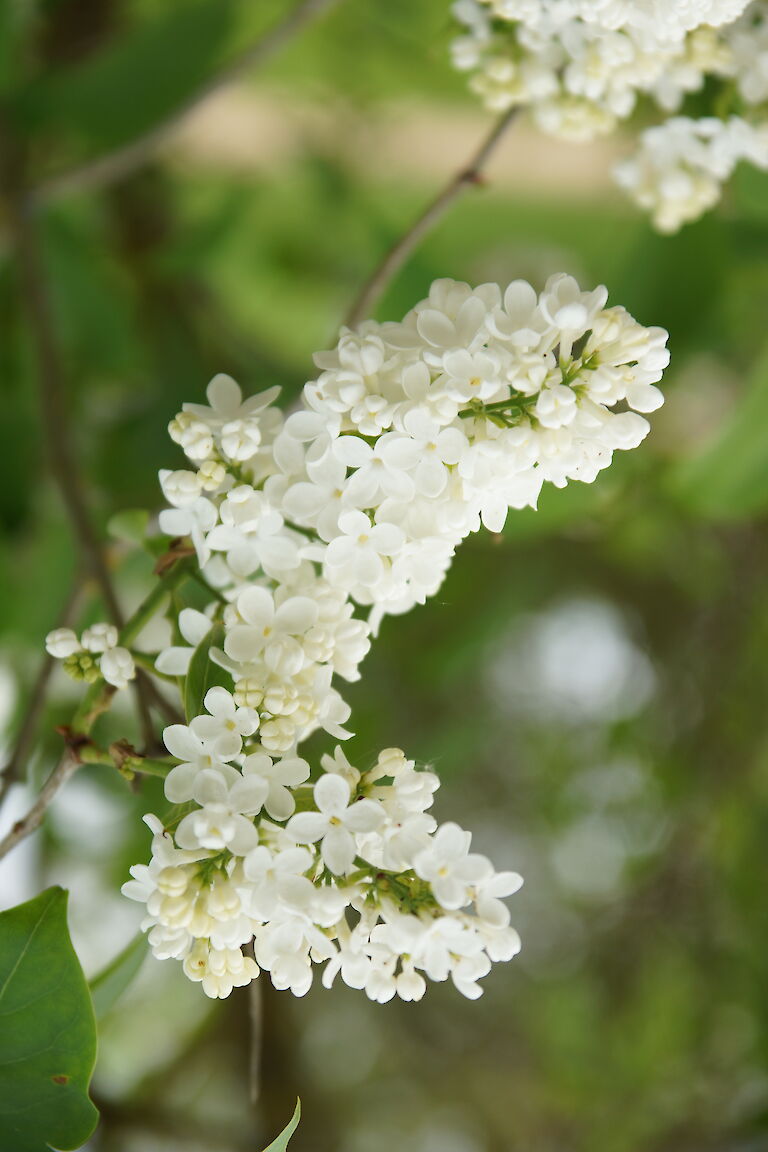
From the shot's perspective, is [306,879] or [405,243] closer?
[306,879]

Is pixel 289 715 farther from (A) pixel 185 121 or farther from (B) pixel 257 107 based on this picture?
(B) pixel 257 107

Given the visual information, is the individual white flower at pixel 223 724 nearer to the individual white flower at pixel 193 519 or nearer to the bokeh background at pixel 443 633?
the individual white flower at pixel 193 519

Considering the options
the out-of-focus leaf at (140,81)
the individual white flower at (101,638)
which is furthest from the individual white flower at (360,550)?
the out-of-focus leaf at (140,81)

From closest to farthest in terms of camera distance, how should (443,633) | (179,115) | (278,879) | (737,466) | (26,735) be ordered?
(278,879), (26,735), (179,115), (737,466), (443,633)

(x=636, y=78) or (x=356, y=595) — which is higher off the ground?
(x=636, y=78)

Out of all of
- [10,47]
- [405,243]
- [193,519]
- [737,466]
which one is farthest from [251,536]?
[10,47]

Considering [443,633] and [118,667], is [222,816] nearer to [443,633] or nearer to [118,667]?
[118,667]
